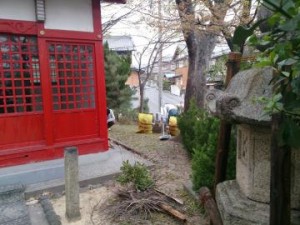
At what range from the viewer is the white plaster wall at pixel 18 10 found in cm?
508

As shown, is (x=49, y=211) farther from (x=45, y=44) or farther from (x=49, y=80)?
(x=45, y=44)

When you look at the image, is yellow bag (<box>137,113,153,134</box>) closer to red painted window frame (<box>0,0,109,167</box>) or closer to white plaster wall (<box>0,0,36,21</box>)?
red painted window frame (<box>0,0,109,167</box>)

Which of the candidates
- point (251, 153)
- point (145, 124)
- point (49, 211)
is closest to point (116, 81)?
point (145, 124)

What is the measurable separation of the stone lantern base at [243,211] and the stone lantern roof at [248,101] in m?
0.86

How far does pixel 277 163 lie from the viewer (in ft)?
6.45

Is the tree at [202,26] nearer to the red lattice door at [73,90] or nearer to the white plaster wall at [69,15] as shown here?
the white plaster wall at [69,15]

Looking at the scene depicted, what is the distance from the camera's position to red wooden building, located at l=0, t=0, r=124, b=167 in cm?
531

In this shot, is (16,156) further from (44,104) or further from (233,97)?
(233,97)

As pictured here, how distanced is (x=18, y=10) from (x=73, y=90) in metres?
1.78

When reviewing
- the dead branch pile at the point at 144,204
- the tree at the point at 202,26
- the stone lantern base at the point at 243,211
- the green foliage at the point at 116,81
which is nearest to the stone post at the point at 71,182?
the dead branch pile at the point at 144,204

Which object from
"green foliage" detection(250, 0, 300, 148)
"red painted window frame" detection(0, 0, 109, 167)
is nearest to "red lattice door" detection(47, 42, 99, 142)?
"red painted window frame" detection(0, 0, 109, 167)

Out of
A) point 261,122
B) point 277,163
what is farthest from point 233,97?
point 277,163

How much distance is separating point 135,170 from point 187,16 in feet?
15.2

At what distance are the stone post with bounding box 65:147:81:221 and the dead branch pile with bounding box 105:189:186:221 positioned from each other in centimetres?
53
